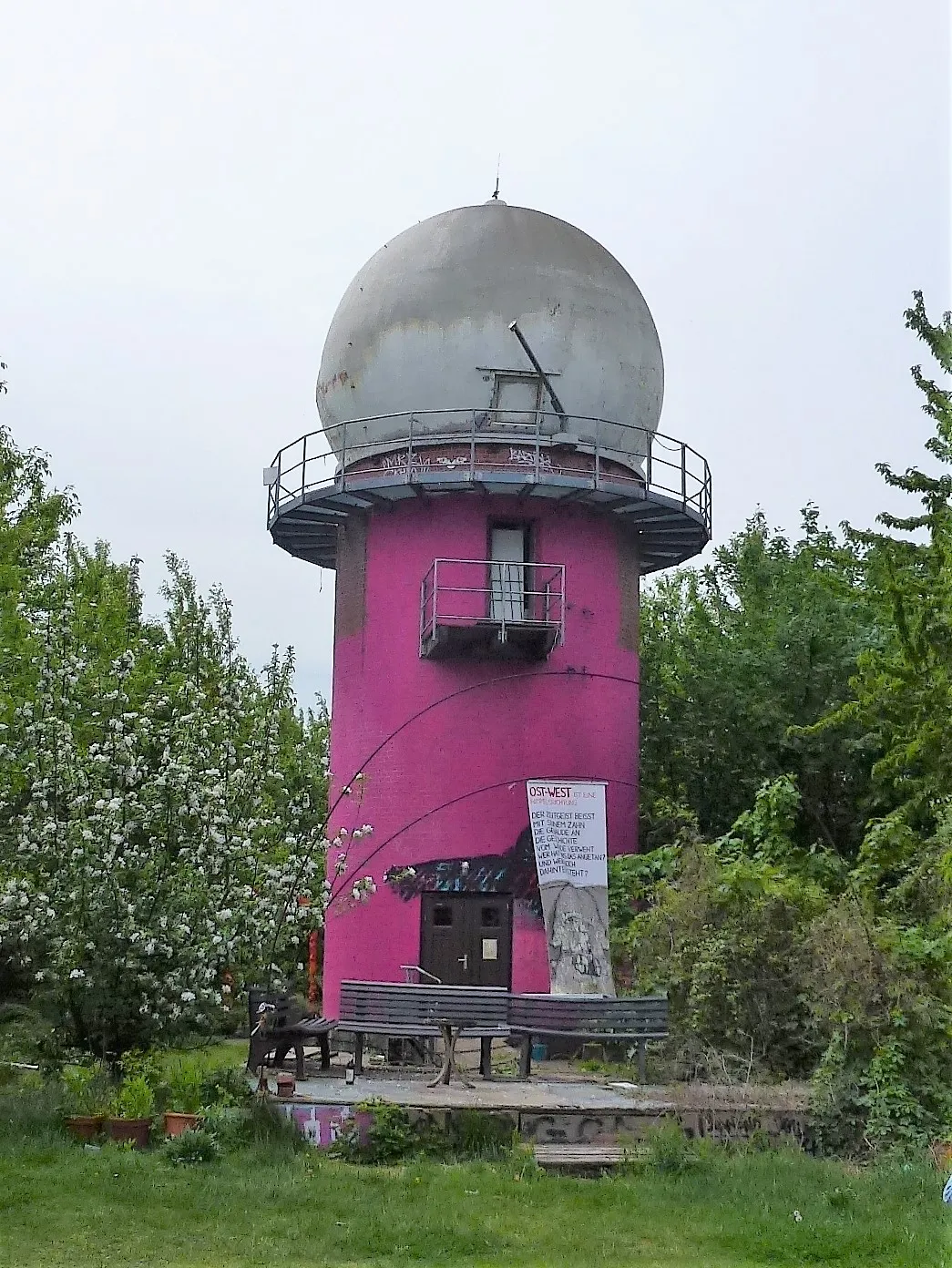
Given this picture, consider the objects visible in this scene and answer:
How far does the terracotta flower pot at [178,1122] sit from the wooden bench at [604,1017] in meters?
3.69

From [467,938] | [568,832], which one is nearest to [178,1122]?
[467,938]

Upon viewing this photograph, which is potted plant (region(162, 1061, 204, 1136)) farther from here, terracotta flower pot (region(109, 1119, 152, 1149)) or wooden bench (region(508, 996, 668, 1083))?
wooden bench (region(508, 996, 668, 1083))

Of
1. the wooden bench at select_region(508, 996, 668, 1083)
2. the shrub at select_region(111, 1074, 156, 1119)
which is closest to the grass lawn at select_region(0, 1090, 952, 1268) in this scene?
the shrub at select_region(111, 1074, 156, 1119)

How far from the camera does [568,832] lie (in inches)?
822

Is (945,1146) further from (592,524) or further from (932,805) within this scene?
(592,524)

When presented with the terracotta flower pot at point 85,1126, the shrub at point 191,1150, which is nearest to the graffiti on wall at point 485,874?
the terracotta flower pot at point 85,1126

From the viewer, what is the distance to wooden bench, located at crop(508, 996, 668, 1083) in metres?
14.6

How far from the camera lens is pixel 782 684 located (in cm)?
2366

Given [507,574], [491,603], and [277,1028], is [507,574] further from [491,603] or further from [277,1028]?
[277,1028]

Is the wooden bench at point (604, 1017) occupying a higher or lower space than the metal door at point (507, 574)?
lower

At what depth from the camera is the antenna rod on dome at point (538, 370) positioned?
840 inches

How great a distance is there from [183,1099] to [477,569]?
10.4 m

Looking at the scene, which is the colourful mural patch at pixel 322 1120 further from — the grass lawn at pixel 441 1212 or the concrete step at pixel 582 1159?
the concrete step at pixel 582 1159

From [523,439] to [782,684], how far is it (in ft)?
19.9
